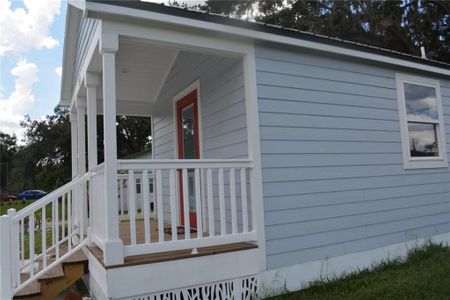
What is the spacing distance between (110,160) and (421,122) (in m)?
4.75

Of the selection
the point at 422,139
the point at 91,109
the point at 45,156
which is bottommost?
the point at 422,139

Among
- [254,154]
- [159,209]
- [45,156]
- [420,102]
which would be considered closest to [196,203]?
[159,209]

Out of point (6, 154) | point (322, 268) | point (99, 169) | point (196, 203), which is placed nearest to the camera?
point (196, 203)

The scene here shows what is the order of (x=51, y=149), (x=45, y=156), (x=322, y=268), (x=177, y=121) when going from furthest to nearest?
1. (x=45, y=156)
2. (x=51, y=149)
3. (x=177, y=121)
4. (x=322, y=268)

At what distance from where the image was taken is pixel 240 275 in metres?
3.69

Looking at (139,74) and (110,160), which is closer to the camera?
(110,160)

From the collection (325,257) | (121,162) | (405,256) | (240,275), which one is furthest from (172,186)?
(405,256)

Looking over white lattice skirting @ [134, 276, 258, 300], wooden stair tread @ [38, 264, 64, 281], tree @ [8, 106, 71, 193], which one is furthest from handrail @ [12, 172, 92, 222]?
tree @ [8, 106, 71, 193]

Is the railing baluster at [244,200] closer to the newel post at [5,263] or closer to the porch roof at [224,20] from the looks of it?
the porch roof at [224,20]

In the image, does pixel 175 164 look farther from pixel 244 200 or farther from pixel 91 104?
pixel 91 104

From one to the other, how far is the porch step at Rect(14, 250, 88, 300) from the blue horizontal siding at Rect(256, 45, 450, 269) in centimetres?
206

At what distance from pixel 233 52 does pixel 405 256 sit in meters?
3.65

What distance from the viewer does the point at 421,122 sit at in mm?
5656

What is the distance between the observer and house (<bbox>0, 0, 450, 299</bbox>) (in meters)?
3.32
